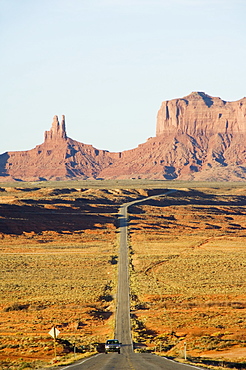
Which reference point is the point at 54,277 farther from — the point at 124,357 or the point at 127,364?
the point at 127,364

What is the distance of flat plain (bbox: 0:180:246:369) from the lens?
36.3 metres

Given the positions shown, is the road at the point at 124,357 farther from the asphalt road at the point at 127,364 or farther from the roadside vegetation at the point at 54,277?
the roadside vegetation at the point at 54,277

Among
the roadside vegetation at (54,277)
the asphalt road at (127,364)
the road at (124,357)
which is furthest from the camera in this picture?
the roadside vegetation at (54,277)

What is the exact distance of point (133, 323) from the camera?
137ft

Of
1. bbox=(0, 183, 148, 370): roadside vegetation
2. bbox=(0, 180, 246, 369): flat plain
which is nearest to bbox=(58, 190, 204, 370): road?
bbox=(0, 180, 246, 369): flat plain

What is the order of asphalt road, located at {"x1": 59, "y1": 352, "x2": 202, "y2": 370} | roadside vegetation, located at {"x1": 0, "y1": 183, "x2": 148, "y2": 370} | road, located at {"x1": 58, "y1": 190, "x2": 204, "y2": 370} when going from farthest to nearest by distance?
roadside vegetation, located at {"x1": 0, "y1": 183, "x2": 148, "y2": 370}
road, located at {"x1": 58, "y1": 190, "x2": 204, "y2": 370}
asphalt road, located at {"x1": 59, "y1": 352, "x2": 202, "y2": 370}

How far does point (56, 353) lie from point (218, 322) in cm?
1381

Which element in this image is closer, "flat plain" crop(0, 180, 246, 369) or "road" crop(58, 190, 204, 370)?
"road" crop(58, 190, 204, 370)

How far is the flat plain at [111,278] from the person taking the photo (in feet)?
119

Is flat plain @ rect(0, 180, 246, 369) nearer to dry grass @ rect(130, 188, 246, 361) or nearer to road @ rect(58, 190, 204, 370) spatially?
dry grass @ rect(130, 188, 246, 361)

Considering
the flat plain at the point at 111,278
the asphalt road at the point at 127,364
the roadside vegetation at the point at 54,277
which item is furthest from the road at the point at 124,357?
the roadside vegetation at the point at 54,277

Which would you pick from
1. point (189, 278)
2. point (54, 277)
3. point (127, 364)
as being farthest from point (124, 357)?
point (54, 277)

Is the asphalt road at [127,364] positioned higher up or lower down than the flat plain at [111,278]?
higher up

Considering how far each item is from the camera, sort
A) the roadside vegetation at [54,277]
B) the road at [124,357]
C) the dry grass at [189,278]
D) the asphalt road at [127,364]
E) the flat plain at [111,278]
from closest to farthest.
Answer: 1. the asphalt road at [127,364]
2. the road at [124,357]
3. the roadside vegetation at [54,277]
4. the flat plain at [111,278]
5. the dry grass at [189,278]
